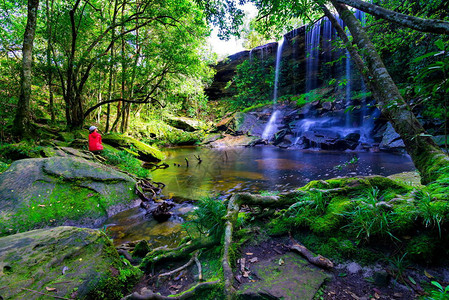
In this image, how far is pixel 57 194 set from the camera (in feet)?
15.1

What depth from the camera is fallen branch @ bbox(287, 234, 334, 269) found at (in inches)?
72.1

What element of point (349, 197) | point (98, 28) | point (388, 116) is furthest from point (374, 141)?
point (98, 28)

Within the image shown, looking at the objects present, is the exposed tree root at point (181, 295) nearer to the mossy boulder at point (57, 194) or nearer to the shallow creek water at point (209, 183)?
the shallow creek water at point (209, 183)

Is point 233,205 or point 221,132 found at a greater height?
point 221,132

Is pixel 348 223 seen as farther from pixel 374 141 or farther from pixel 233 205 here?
pixel 374 141

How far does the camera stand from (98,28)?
13.9 meters

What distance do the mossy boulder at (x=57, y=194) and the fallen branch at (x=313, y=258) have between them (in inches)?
185

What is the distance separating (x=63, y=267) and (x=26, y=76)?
27.1 feet

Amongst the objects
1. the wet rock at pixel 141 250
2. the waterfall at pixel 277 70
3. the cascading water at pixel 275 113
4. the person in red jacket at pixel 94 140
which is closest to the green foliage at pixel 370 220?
the wet rock at pixel 141 250

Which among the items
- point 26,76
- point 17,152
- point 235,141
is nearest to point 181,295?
point 17,152

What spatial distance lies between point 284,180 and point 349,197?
5.79 metres

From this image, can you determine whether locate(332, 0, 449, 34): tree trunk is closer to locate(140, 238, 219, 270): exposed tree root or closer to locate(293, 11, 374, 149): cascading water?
locate(140, 238, 219, 270): exposed tree root

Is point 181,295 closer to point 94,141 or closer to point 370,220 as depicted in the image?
point 370,220

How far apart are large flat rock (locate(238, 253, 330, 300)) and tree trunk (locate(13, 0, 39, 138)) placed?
371 inches
